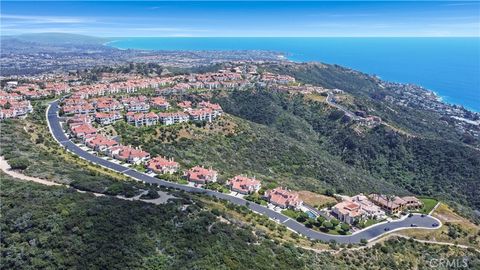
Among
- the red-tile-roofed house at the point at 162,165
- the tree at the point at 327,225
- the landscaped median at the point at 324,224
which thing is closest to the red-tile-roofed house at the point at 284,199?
the landscaped median at the point at 324,224

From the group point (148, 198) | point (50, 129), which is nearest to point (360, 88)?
point (50, 129)

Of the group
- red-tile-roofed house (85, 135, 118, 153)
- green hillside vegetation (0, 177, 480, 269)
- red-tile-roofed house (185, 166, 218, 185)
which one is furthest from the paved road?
green hillside vegetation (0, 177, 480, 269)

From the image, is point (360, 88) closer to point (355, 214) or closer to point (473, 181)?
point (473, 181)

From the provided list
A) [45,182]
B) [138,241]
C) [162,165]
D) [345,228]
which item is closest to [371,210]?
[345,228]

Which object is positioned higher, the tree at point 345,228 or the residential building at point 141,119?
the residential building at point 141,119

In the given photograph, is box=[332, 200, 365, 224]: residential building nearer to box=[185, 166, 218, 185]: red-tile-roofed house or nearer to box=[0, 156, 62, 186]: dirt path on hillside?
box=[185, 166, 218, 185]: red-tile-roofed house

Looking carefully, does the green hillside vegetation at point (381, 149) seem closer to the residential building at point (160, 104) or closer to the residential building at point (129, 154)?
the residential building at point (160, 104)
